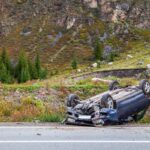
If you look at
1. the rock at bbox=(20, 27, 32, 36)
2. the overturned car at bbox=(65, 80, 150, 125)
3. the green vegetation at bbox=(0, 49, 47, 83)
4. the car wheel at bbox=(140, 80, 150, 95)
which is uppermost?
the car wheel at bbox=(140, 80, 150, 95)

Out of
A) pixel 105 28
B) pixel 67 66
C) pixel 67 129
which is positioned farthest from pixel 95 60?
pixel 67 129

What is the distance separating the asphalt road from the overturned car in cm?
72

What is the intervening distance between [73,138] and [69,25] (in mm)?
119780

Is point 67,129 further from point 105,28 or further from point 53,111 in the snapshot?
point 105,28

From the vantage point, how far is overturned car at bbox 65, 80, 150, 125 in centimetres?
1381

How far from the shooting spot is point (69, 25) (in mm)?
129750

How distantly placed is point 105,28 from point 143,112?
4410 inches

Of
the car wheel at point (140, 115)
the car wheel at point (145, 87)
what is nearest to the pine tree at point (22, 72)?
the car wheel at point (145, 87)

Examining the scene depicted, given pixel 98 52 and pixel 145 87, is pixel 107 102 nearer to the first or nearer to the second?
pixel 145 87

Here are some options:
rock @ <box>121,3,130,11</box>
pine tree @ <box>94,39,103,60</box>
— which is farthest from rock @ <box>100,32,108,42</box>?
rock @ <box>121,3,130,11</box>

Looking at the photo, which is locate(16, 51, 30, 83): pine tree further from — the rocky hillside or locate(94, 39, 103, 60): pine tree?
the rocky hillside

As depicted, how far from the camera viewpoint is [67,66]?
109 metres

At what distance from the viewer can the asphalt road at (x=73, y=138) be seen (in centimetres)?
967

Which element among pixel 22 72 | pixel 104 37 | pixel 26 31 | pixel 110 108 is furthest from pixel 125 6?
pixel 110 108
